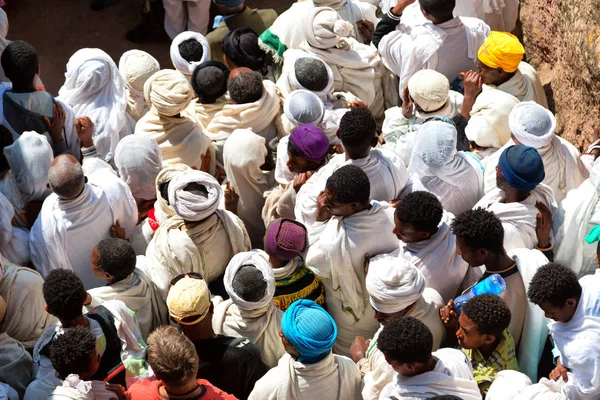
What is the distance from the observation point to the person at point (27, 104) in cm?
658

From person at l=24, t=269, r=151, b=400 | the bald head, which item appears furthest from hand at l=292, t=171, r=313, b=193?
person at l=24, t=269, r=151, b=400

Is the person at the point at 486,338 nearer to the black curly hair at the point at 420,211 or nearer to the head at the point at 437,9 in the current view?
the black curly hair at the point at 420,211

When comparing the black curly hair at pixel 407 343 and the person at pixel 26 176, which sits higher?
the black curly hair at pixel 407 343

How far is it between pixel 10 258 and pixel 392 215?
2.61 meters

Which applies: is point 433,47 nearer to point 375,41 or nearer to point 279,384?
point 375,41

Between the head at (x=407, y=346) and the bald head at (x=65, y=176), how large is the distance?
97.0 inches

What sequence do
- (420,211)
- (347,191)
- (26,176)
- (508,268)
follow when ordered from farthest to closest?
A: 1. (26,176)
2. (347,191)
3. (420,211)
4. (508,268)

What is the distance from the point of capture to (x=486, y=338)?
15.0 feet

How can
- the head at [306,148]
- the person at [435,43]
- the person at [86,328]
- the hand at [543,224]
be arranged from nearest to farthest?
the person at [86,328], the hand at [543,224], the head at [306,148], the person at [435,43]

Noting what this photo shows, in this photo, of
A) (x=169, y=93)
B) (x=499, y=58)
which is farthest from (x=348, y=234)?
(x=499, y=58)

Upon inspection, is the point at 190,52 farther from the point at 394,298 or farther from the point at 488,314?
the point at 488,314

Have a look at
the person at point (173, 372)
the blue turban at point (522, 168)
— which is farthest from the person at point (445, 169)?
the person at point (173, 372)

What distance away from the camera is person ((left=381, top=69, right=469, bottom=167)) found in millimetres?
6449

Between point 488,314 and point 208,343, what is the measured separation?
1.54 metres
